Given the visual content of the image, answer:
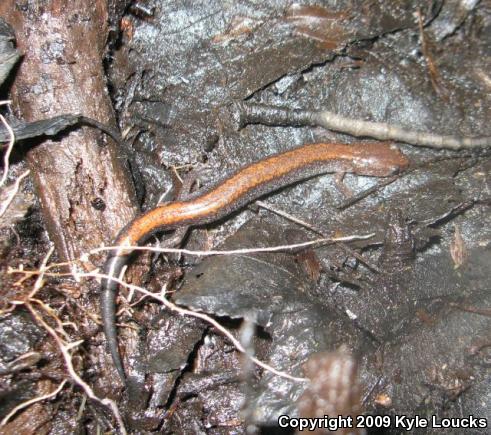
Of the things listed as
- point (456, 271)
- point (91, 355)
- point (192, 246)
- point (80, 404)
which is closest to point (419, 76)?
point (456, 271)

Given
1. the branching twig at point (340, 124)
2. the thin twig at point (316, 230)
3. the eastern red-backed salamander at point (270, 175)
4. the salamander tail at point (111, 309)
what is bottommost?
the salamander tail at point (111, 309)

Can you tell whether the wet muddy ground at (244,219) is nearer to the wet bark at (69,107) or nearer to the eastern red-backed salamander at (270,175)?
the wet bark at (69,107)

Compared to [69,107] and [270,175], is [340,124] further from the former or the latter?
[69,107]

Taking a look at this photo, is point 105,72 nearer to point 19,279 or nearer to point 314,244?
point 19,279

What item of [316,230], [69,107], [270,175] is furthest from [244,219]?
[69,107]

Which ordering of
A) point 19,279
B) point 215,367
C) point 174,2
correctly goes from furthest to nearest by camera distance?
point 174,2 < point 215,367 < point 19,279

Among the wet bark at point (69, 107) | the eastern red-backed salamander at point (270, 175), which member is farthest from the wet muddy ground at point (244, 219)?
the eastern red-backed salamander at point (270, 175)
